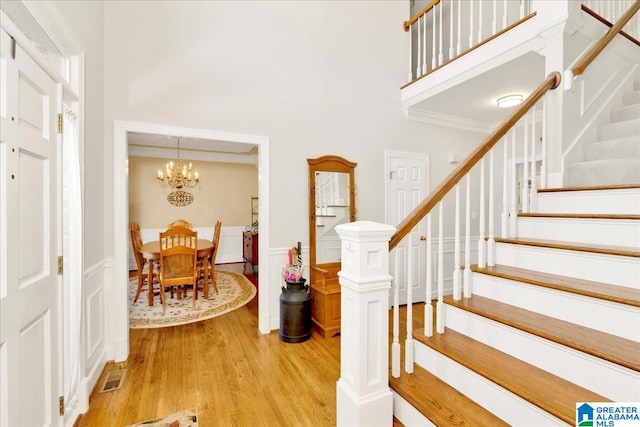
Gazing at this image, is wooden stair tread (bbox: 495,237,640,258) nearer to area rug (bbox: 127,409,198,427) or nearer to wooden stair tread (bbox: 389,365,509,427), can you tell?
wooden stair tread (bbox: 389,365,509,427)

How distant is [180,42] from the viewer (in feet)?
9.01

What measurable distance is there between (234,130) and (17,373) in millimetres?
2336

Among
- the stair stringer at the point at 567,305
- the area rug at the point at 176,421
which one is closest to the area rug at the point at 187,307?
the area rug at the point at 176,421

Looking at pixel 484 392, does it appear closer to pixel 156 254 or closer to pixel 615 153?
pixel 615 153

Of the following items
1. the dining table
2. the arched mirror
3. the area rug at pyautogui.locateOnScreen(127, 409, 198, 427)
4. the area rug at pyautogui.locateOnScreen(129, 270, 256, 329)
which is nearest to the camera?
the area rug at pyautogui.locateOnScreen(127, 409, 198, 427)

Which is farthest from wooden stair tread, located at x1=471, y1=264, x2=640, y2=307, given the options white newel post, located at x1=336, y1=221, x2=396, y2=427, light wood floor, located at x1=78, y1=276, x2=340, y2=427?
light wood floor, located at x1=78, y1=276, x2=340, y2=427

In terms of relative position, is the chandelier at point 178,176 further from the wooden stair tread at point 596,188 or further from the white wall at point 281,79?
the wooden stair tread at point 596,188

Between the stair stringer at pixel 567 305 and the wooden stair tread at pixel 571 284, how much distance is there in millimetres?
31

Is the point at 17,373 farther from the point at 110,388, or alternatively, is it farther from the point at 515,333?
the point at 515,333

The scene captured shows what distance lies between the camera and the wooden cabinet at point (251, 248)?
223 inches

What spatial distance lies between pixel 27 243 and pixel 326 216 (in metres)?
2.49

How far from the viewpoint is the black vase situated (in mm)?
2840

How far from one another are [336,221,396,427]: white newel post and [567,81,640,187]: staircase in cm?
193

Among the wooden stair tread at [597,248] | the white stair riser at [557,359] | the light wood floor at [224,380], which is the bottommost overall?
the light wood floor at [224,380]
